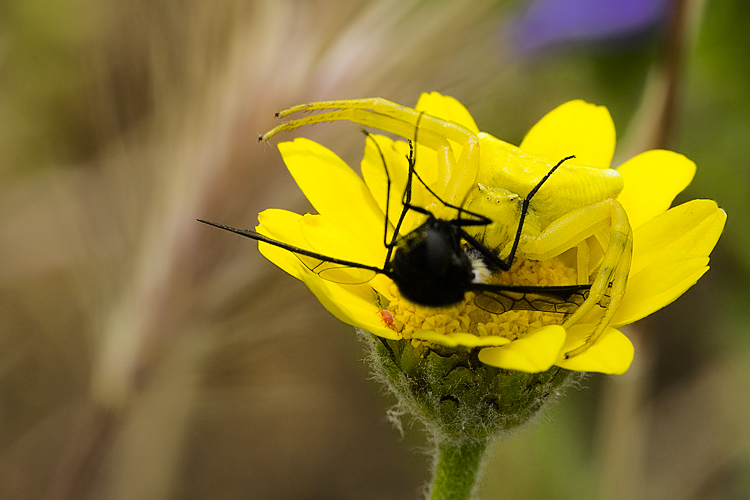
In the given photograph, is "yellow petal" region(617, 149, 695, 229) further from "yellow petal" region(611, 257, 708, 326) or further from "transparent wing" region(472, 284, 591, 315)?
"transparent wing" region(472, 284, 591, 315)

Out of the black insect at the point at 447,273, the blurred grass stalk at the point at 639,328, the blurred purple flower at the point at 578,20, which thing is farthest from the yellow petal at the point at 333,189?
the blurred purple flower at the point at 578,20

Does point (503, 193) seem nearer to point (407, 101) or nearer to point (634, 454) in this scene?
point (407, 101)

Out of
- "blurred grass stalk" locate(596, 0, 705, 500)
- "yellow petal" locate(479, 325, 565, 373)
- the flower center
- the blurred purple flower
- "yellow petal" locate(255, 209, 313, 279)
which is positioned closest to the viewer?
"yellow petal" locate(479, 325, 565, 373)

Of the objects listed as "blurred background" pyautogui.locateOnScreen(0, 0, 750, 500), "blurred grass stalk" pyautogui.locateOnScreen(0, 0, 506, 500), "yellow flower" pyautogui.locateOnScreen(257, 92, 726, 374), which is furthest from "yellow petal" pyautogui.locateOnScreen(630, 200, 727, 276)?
"blurred grass stalk" pyautogui.locateOnScreen(0, 0, 506, 500)

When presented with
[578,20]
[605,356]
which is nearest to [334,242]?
[605,356]

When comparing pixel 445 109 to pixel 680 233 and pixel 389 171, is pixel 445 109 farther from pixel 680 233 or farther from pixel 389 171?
pixel 680 233

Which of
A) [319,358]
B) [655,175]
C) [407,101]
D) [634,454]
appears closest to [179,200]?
[407,101]
